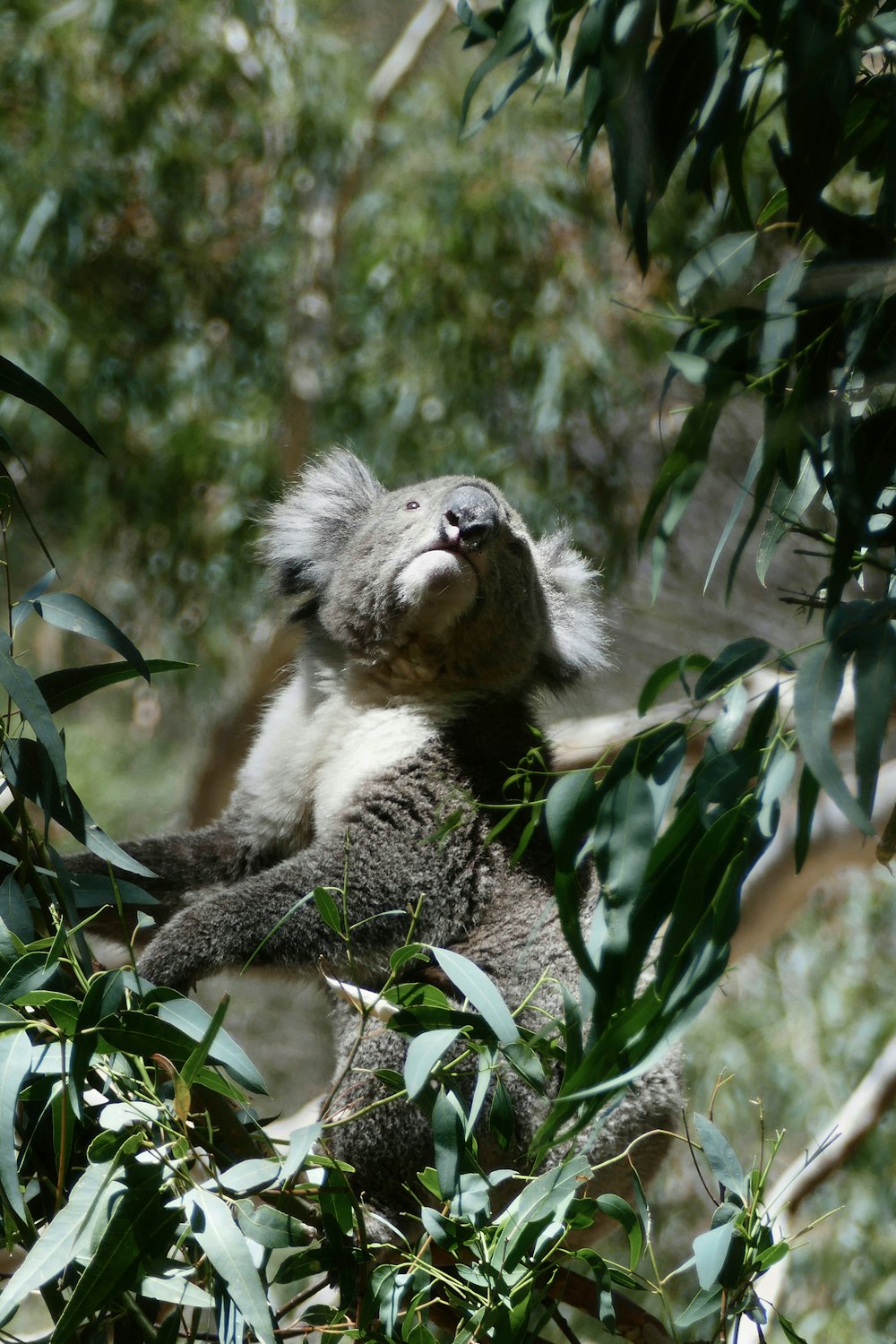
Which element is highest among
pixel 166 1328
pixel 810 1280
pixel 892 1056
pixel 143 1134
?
pixel 143 1134

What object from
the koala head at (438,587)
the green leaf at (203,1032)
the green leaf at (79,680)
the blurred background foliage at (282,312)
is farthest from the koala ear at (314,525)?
the blurred background foliage at (282,312)

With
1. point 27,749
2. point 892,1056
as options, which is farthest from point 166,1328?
point 892,1056

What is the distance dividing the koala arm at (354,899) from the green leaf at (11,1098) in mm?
671

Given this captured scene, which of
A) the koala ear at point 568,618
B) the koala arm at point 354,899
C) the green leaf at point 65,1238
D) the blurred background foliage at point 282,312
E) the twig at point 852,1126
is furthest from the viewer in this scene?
the blurred background foliage at point 282,312

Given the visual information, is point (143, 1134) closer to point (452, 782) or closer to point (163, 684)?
point (452, 782)

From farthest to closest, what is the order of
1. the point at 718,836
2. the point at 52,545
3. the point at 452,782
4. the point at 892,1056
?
the point at 52,545 → the point at 892,1056 → the point at 452,782 → the point at 718,836

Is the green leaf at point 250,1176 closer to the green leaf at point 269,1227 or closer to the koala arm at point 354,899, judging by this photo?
the green leaf at point 269,1227

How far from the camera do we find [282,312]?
548 cm

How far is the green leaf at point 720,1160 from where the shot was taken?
A: 138 cm

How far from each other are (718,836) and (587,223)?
4.45 metres

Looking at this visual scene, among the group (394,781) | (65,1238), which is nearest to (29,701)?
(65,1238)

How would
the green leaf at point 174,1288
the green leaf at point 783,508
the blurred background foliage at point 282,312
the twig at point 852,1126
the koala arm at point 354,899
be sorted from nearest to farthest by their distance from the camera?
1. the green leaf at point 174,1288
2. the green leaf at point 783,508
3. the koala arm at point 354,899
4. the twig at point 852,1126
5. the blurred background foliage at point 282,312

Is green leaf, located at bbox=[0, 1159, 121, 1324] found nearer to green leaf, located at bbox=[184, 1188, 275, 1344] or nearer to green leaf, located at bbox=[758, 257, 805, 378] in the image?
green leaf, located at bbox=[184, 1188, 275, 1344]

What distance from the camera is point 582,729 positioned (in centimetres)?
352
